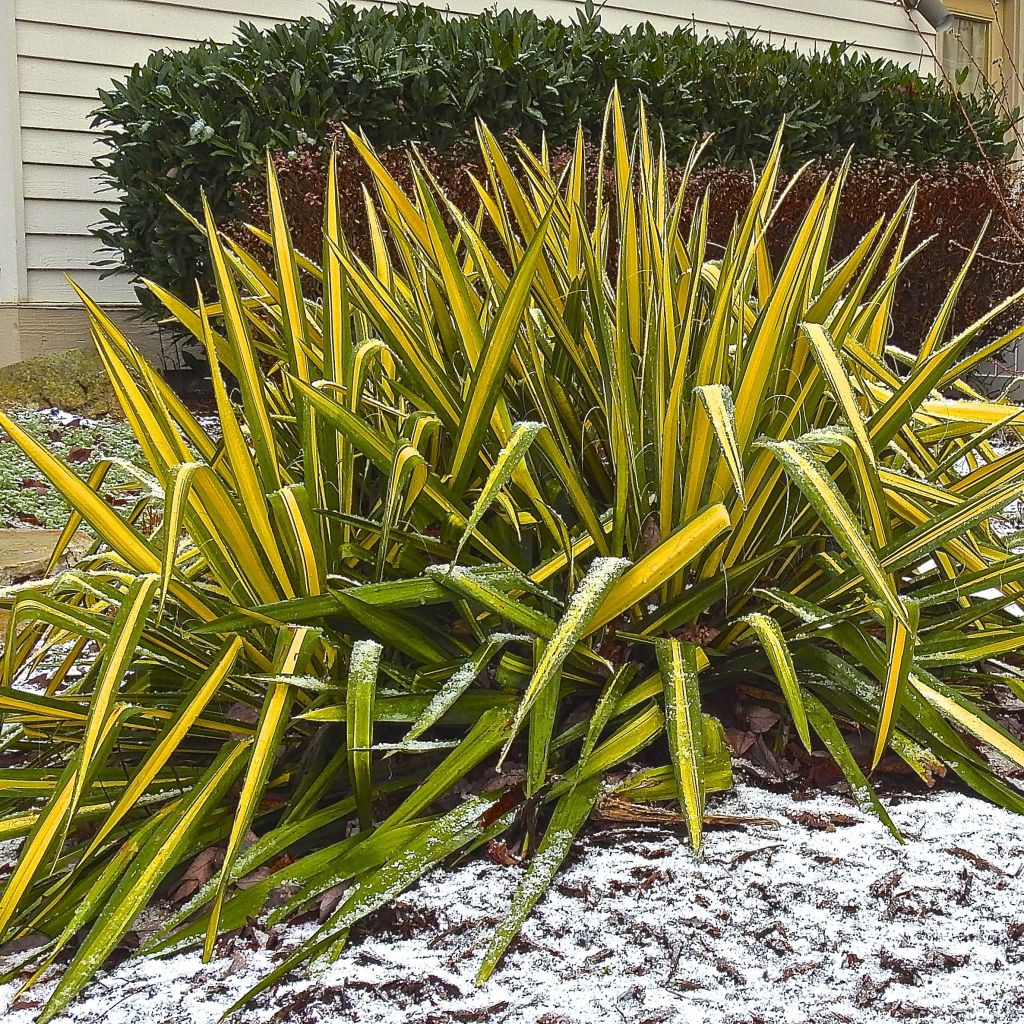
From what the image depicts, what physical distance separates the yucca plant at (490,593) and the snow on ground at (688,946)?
0.16 ft

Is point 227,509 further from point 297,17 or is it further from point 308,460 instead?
point 297,17

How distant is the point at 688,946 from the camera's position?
4.28ft

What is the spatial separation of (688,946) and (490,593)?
0.50m

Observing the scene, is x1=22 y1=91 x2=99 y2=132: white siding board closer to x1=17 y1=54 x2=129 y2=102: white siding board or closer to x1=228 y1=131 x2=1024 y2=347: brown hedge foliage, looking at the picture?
x1=17 y1=54 x2=129 y2=102: white siding board

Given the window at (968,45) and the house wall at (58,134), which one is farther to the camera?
the window at (968,45)

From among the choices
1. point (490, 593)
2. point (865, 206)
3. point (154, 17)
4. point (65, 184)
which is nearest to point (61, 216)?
point (65, 184)

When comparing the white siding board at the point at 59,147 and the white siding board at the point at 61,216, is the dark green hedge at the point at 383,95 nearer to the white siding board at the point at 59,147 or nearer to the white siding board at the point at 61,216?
the white siding board at the point at 59,147

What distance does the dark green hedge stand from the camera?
461 centimetres

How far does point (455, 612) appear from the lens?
178 centimetres

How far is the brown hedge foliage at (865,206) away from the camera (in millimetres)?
4340

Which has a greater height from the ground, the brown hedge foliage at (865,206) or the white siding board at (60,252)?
the brown hedge foliage at (865,206)

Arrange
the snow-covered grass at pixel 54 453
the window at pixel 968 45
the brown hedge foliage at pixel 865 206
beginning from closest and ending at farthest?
the snow-covered grass at pixel 54 453 < the brown hedge foliage at pixel 865 206 < the window at pixel 968 45

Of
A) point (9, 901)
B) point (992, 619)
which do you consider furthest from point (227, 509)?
point (992, 619)

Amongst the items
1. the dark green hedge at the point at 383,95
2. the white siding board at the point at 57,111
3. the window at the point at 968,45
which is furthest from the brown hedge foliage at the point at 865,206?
the window at the point at 968,45
